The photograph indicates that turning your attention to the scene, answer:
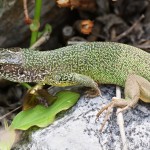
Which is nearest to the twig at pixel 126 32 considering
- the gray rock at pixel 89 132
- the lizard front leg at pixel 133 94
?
the lizard front leg at pixel 133 94

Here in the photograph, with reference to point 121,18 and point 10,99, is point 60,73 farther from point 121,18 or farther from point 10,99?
point 121,18

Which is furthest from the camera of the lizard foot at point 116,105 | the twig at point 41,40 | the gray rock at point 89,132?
the twig at point 41,40

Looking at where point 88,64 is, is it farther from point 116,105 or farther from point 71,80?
point 116,105

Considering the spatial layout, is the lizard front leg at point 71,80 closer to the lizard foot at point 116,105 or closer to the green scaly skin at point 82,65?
A: the green scaly skin at point 82,65

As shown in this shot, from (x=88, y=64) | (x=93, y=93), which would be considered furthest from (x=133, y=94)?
(x=88, y=64)

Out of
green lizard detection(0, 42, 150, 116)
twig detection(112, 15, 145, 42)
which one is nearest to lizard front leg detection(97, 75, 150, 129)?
green lizard detection(0, 42, 150, 116)

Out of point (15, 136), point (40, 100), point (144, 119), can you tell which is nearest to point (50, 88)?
point (40, 100)
